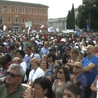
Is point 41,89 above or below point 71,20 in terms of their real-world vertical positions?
below

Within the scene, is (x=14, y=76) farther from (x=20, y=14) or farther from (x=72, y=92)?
(x=20, y=14)

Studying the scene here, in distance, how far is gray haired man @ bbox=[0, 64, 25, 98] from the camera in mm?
3684

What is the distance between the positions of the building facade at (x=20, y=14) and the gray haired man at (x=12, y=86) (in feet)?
289

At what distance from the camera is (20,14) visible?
9638cm

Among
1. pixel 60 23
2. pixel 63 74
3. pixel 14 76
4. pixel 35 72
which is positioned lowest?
pixel 35 72

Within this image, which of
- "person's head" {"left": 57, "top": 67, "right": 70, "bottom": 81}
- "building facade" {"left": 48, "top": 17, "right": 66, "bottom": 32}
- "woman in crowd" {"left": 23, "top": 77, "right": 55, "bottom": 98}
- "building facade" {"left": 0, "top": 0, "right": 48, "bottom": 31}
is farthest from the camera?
"building facade" {"left": 48, "top": 17, "right": 66, "bottom": 32}

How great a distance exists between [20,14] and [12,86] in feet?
309

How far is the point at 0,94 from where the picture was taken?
3.75 meters

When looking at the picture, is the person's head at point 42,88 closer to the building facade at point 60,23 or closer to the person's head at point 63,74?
the person's head at point 63,74

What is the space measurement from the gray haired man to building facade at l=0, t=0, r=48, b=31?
289 feet

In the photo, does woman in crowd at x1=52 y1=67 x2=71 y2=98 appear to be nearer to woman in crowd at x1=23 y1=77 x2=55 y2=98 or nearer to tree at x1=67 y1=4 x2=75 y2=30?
woman in crowd at x1=23 y1=77 x2=55 y2=98

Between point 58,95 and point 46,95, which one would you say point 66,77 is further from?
point 46,95

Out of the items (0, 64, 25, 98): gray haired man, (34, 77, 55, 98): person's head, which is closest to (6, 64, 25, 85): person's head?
(0, 64, 25, 98): gray haired man

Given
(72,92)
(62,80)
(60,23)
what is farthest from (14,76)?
(60,23)
